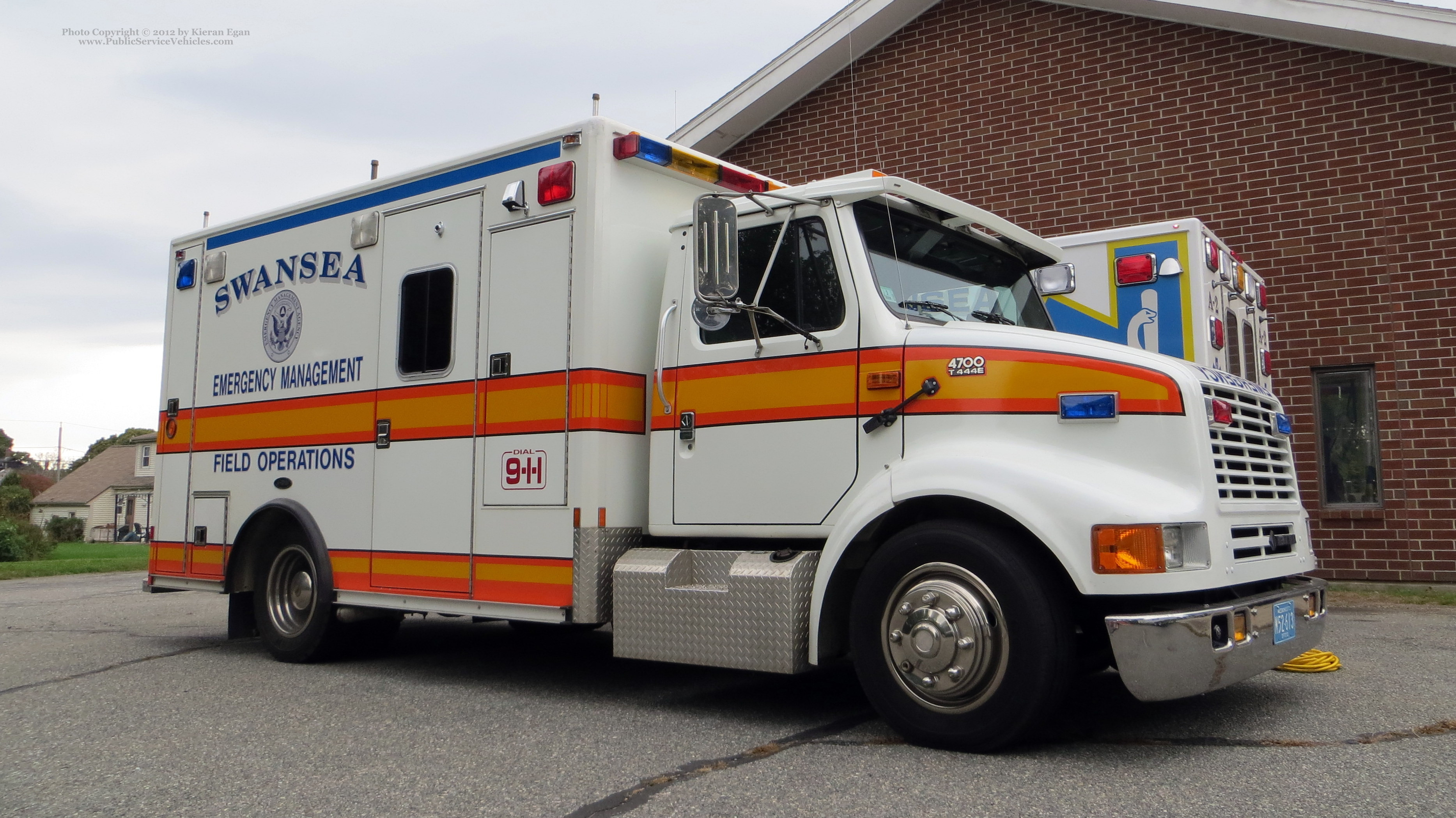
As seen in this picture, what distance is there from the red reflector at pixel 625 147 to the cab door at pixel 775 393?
863mm

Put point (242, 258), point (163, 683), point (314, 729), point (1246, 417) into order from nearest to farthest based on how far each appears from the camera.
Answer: point (1246, 417), point (314, 729), point (163, 683), point (242, 258)

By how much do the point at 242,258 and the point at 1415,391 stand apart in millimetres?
10524

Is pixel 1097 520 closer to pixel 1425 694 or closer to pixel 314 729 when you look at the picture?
pixel 1425 694

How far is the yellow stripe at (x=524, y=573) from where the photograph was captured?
19.7 feet

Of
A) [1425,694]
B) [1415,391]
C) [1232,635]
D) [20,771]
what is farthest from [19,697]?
[1415,391]

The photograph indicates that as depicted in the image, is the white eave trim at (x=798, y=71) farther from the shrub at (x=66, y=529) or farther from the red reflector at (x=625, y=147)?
the shrub at (x=66, y=529)

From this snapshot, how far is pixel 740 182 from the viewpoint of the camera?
701 cm

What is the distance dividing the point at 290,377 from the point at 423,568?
6.38 ft

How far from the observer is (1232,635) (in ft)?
14.7

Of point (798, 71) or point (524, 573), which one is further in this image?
point (798, 71)

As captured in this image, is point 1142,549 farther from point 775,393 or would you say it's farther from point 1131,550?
point 775,393

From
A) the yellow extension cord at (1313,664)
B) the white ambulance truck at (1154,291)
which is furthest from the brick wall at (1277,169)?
the yellow extension cord at (1313,664)

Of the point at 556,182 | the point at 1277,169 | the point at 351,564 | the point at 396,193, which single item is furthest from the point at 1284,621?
A: the point at 1277,169

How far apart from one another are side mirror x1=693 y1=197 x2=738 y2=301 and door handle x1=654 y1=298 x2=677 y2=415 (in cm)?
90
